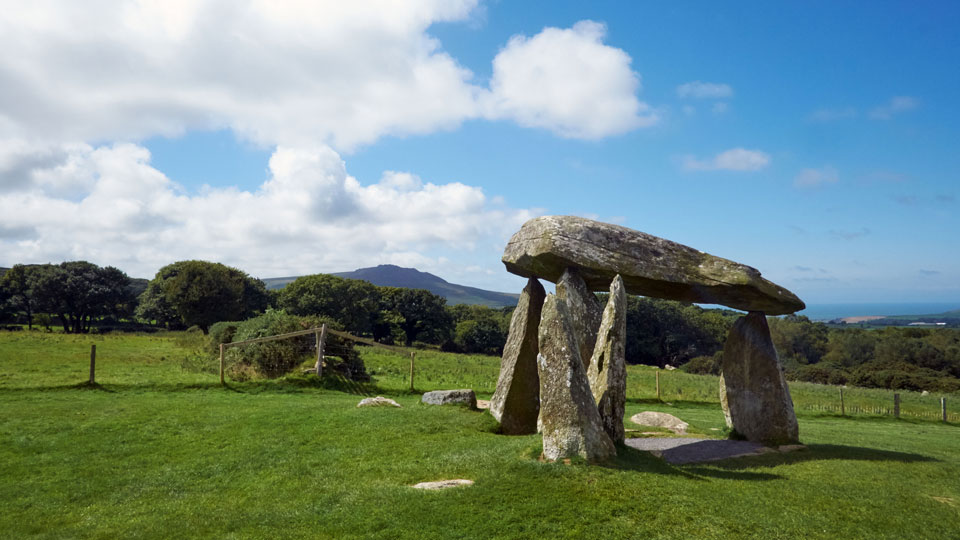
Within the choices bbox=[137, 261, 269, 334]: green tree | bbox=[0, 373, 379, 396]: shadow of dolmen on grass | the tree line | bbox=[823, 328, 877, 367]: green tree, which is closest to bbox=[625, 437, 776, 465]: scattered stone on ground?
bbox=[0, 373, 379, 396]: shadow of dolmen on grass

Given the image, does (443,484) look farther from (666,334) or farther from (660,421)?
(666,334)

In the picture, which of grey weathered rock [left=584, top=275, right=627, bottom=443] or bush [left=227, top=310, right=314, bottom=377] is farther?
bush [left=227, top=310, right=314, bottom=377]

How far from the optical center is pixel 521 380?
16031mm

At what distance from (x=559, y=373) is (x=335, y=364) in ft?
54.1

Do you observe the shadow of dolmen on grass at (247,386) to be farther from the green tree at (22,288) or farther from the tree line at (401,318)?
the green tree at (22,288)

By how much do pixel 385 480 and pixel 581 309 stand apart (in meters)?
7.07

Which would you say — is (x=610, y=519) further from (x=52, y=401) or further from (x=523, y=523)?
(x=52, y=401)

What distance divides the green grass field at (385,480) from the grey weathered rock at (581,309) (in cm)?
321

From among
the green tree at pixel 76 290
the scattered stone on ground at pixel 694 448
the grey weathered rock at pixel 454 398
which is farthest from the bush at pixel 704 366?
the green tree at pixel 76 290

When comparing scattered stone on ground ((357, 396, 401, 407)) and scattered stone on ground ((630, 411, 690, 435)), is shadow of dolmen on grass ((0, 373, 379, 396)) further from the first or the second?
scattered stone on ground ((630, 411, 690, 435))

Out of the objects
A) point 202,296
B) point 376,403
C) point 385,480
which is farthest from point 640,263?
point 202,296

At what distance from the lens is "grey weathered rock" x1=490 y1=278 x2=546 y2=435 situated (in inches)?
621

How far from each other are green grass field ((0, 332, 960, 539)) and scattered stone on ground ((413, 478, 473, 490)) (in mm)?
241

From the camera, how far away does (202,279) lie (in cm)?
5588
